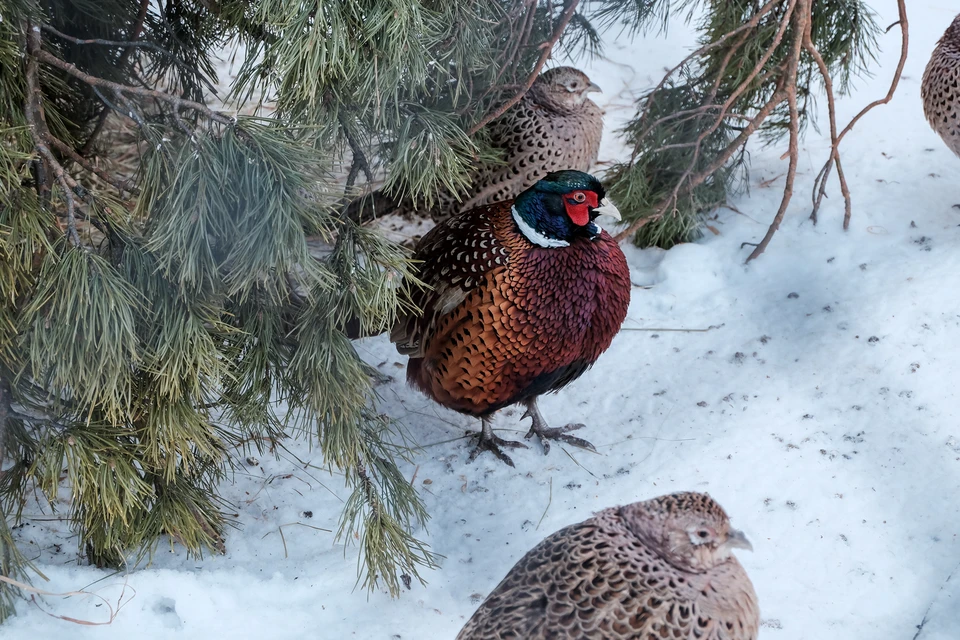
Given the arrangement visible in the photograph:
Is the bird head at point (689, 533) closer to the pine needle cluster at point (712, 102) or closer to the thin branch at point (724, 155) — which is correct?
the thin branch at point (724, 155)

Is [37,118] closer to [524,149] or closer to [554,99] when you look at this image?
[524,149]

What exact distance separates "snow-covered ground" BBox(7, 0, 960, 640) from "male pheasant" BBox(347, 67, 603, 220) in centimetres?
59

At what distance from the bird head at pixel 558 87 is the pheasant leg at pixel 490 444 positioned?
1.27 m

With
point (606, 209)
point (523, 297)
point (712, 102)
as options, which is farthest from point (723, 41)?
point (523, 297)

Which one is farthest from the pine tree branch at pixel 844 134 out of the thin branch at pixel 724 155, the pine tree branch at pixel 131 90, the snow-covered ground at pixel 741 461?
the pine tree branch at pixel 131 90

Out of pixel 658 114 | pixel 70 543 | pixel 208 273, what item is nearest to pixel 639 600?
pixel 208 273

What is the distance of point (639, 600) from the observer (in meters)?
1.73

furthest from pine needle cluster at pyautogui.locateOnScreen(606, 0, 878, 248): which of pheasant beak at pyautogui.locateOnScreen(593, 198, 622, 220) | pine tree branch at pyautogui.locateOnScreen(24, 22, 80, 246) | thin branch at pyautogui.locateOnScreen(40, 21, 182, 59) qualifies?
pine tree branch at pyautogui.locateOnScreen(24, 22, 80, 246)

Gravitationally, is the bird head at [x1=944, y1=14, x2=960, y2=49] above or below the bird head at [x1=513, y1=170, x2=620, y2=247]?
above

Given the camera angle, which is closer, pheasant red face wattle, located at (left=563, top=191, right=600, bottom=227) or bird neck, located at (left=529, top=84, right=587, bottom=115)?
pheasant red face wattle, located at (left=563, top=191, right=600, bottom=227)

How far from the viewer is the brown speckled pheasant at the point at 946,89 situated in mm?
3141

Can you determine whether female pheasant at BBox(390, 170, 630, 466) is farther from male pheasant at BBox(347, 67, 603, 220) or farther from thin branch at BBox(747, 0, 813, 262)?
thin branch at BBox(747, 0, 813, 262)

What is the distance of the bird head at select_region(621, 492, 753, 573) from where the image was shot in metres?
1.80

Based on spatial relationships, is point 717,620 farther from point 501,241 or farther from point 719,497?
point 501,241
